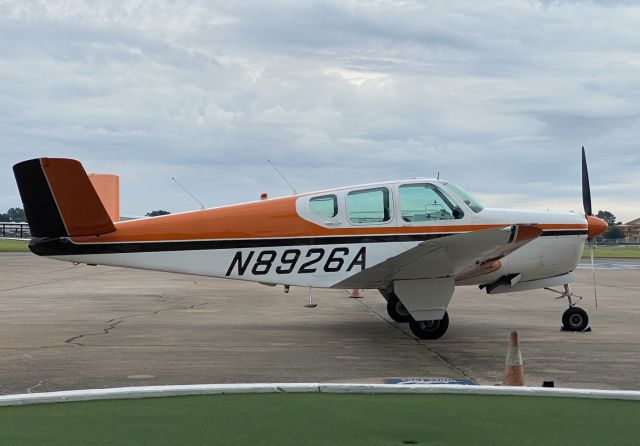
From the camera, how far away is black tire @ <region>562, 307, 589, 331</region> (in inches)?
481

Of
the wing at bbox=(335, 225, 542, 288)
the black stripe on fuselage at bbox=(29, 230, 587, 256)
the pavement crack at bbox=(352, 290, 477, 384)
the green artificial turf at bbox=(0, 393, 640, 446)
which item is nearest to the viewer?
the green artificial turf at bbox=(0, 393, 640, 446)

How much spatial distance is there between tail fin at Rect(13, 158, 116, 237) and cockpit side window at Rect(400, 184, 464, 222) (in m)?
4.44

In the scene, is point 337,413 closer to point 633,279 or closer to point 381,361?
point 381,361

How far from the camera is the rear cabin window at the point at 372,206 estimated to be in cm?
1111

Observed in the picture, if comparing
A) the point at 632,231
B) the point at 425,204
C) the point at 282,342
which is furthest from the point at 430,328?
the point at 632,231

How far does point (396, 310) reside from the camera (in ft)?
43.8

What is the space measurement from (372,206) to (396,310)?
2.92 meters

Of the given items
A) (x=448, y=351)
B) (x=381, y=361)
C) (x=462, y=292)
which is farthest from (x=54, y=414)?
(x=462, y=292)

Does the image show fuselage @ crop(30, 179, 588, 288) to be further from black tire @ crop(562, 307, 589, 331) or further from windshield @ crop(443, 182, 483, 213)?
black tire @ crop(562, 307, 589, 331)

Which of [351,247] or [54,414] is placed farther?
[351,247]

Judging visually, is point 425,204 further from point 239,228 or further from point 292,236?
point 239,228

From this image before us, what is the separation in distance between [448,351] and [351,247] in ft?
6.94

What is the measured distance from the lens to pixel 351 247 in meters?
11.0

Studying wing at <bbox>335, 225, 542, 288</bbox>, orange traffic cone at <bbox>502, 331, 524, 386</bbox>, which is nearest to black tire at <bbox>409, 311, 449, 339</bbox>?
wing at <bbox>335, 225, 542, 288</bbox>
